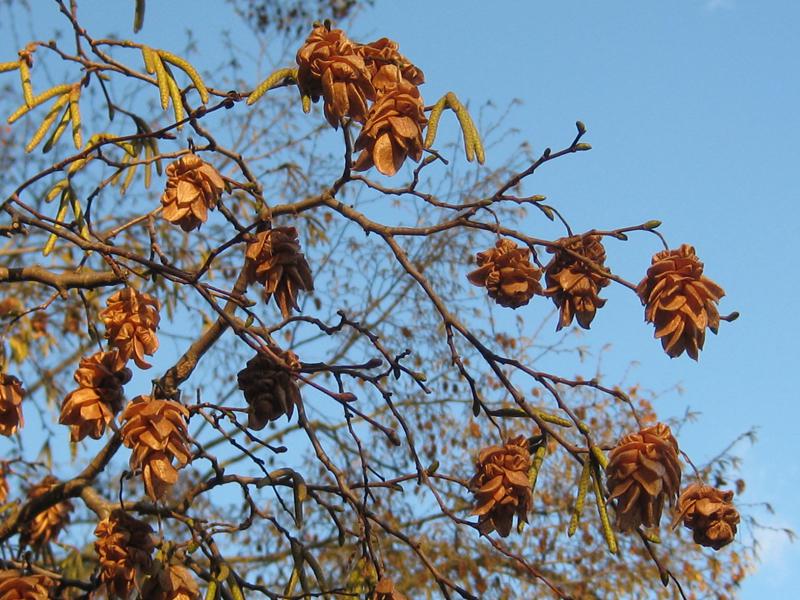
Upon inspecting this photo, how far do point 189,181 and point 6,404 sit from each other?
0.76 meters

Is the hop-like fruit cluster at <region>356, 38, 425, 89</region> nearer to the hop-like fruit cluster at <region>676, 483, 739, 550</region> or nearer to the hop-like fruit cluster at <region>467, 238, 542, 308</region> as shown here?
the hop-like fruit cluster at <region>467, 238, 542, 308</region>

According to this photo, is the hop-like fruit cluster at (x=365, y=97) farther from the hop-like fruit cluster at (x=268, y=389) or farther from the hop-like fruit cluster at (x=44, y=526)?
the hop-like fruit cluster at (x=44, y=526)

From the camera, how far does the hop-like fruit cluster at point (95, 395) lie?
7.41 ft

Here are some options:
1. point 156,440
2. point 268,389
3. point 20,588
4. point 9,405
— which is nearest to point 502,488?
point 268,389

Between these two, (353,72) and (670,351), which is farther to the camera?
(353,72)

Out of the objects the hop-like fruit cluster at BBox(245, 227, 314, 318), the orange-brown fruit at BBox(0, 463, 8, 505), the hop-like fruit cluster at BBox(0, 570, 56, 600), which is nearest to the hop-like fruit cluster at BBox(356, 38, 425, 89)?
the hop-like fruit cluster at BBox(245, 227, 314, 318)

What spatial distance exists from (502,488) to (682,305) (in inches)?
17.9

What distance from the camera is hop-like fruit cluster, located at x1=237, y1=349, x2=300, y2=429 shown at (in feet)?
7.25

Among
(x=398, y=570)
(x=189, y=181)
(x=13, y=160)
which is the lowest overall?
(x=189, y=181)

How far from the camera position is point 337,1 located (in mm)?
7723

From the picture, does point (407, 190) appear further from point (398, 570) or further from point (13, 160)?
point (13, 160)

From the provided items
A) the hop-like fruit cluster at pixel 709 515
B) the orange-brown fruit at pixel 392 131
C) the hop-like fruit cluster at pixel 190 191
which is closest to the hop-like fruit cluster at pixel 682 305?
the hop-like fruit cluster at pixel 709 515

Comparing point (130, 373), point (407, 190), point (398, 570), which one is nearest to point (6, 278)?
point (130, 373)

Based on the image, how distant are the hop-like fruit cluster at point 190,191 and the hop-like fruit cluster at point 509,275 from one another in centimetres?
56
